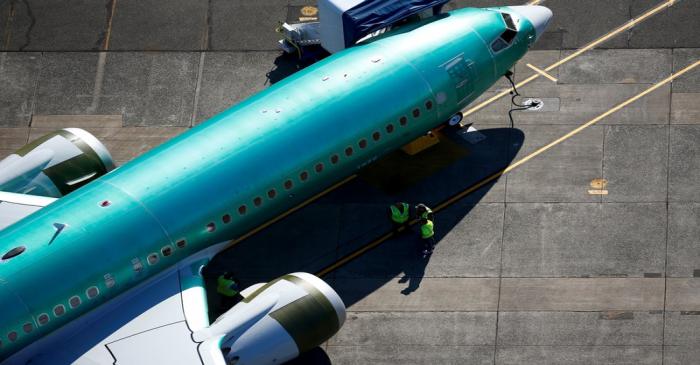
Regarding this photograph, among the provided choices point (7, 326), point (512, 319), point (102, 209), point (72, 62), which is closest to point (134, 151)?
point (72, 62)

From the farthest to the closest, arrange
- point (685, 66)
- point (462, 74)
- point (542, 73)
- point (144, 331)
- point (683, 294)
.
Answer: point (542, 73) → point (685, 66) → point (462, 74) → point (683, 294) → point (144, 331)

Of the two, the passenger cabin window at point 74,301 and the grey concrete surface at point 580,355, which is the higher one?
the passenger cabin window at point 74,301

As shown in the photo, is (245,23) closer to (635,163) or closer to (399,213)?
(399,213)

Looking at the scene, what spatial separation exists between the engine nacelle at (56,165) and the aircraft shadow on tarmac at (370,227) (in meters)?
5.49

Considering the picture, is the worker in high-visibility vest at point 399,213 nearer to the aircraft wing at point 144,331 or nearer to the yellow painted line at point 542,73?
the aircraft wing at point 144,331

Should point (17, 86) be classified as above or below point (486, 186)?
above

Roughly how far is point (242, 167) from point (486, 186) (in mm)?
10130

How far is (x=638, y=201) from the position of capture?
44.2 m

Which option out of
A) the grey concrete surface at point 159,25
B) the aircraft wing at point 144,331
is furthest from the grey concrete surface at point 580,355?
the grey concrete surface at point 159,25

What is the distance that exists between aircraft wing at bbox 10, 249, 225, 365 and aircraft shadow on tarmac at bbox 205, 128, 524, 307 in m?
3.02

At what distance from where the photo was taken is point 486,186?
45.5 metres

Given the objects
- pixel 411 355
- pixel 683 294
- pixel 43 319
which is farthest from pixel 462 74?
pixel 43 319

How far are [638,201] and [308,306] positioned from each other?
14.2 m

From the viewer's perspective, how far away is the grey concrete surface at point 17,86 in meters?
51.0
